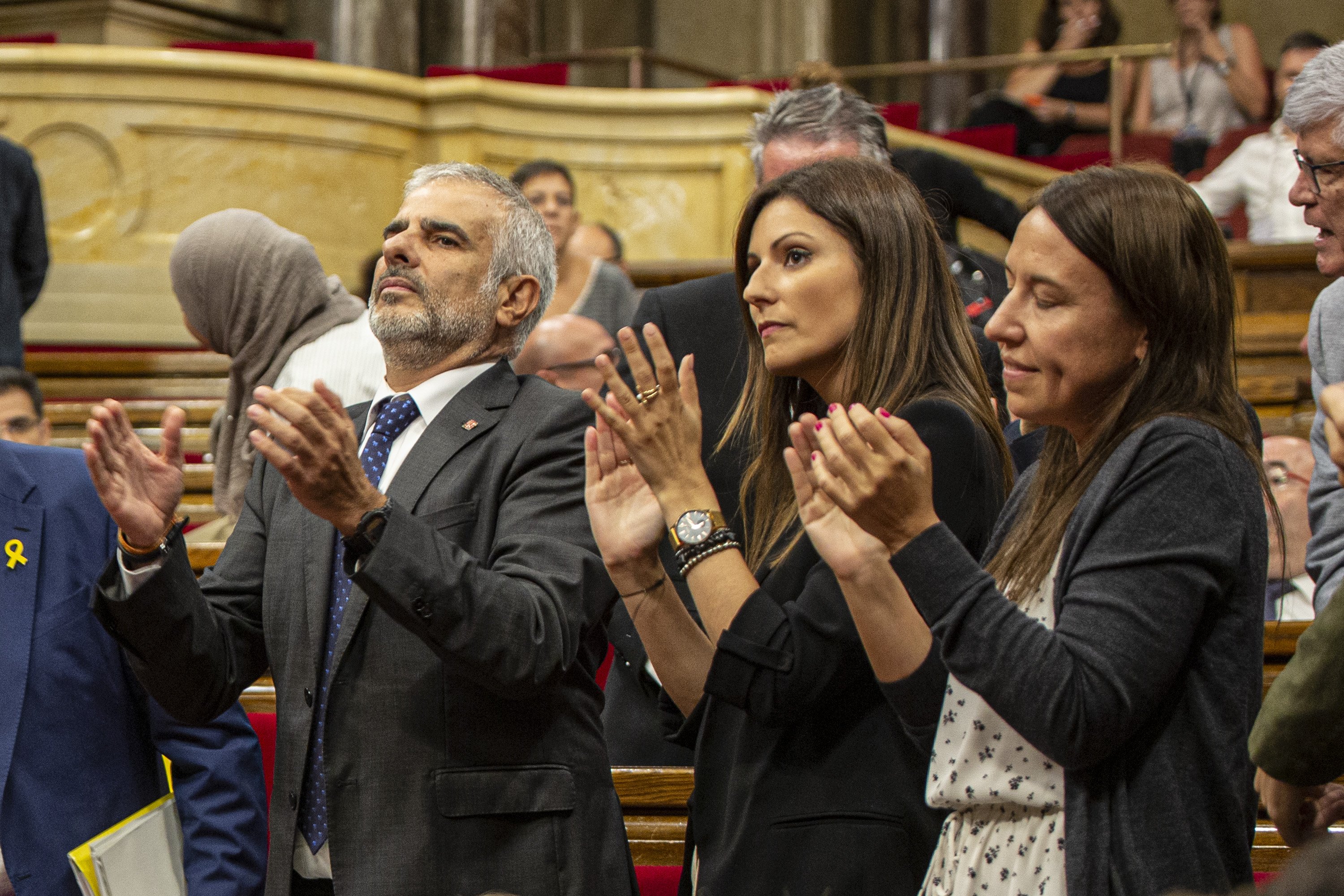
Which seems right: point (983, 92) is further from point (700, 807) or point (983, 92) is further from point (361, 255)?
point (700, 807)

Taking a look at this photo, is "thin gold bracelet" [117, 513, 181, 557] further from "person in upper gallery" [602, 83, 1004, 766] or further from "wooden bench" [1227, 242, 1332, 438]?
"wooden bench" [1227, 242, 1332, 438]

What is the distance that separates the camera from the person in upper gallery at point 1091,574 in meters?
1.45

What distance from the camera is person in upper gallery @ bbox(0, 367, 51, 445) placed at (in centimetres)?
423

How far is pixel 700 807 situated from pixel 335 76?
6035 mm

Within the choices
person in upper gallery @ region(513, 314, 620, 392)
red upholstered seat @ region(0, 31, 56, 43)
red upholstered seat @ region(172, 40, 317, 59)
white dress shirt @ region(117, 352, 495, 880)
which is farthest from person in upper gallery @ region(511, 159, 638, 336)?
red upholstered seat @ region(0, 31, 56, 43)

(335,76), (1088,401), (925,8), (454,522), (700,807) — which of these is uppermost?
(925,8)

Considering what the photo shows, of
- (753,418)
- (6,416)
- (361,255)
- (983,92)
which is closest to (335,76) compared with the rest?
(361,255)

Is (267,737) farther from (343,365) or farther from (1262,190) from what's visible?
(1262,190)

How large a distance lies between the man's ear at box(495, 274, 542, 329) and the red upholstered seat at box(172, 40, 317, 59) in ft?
18.6

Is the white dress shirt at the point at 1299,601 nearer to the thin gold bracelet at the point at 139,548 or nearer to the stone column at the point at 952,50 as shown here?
the thin gold bracelet at the point at 139,548

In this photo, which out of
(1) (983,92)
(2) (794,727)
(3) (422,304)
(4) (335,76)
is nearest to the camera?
(2) (794,727)

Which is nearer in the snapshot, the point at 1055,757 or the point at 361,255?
the point at 1055,757

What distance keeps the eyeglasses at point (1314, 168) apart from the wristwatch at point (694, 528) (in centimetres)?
95

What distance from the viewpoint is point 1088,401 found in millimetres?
1631
